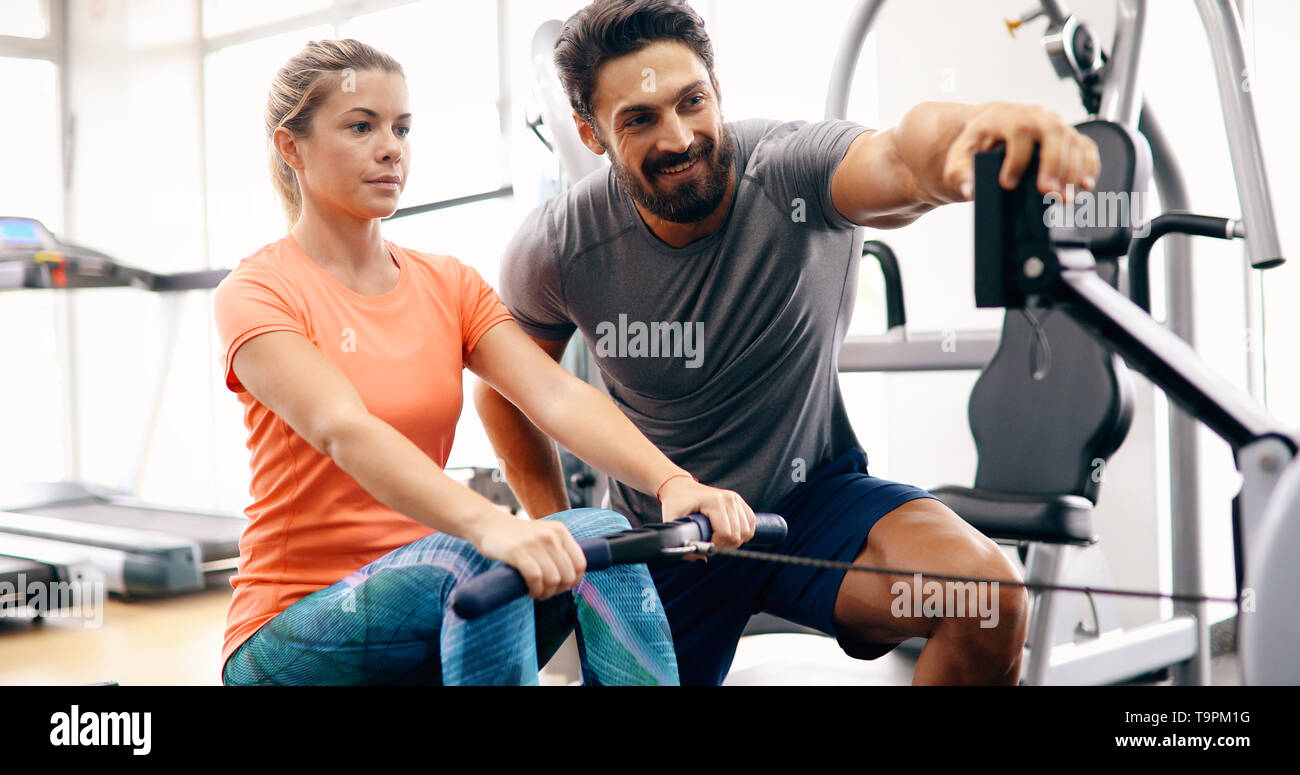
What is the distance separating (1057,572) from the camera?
7.20ft

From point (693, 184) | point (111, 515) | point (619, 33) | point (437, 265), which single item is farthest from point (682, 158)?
point (111, 515)

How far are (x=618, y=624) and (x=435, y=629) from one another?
0.66 ft

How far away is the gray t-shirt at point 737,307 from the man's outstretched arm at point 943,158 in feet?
0.31

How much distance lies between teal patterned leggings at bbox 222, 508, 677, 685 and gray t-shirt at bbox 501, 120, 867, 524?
0.44m

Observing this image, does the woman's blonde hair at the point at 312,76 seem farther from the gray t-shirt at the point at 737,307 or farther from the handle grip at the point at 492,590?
the handle grip at the point at 492,590

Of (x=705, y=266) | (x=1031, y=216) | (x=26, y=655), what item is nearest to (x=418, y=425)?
(x=705, y=266)

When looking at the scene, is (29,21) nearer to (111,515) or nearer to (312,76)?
(111,515)

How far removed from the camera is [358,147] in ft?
4.31

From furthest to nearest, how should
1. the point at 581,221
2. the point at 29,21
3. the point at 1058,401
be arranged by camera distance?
the point at 29,21, the point at 1058,401, the point at 581,221

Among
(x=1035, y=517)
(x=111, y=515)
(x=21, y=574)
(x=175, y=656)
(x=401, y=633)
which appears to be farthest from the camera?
(x=111, y=515)

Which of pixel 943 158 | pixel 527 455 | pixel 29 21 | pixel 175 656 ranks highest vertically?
pixel 29 21

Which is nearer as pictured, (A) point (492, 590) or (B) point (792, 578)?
(A) point (492, 590)
